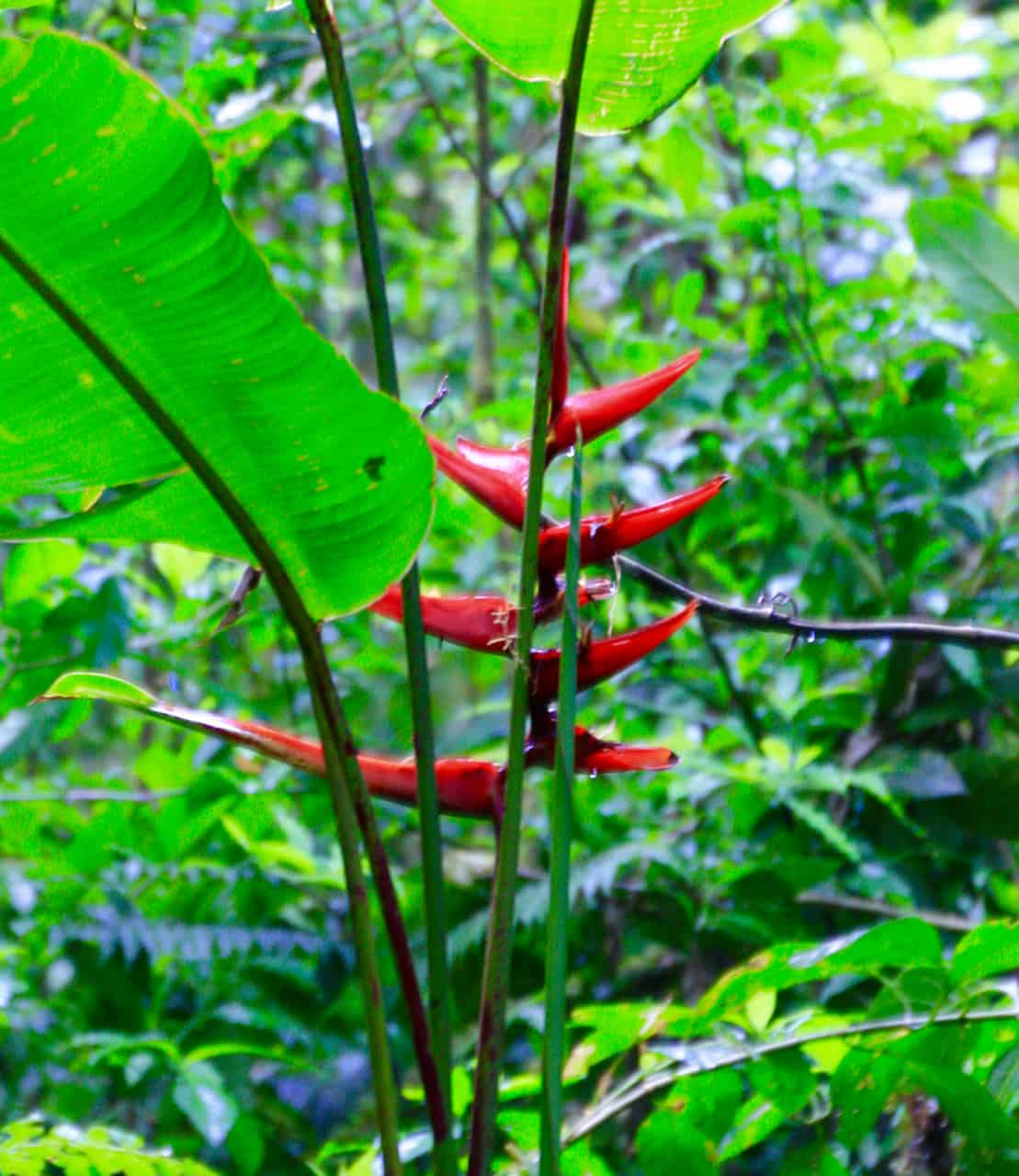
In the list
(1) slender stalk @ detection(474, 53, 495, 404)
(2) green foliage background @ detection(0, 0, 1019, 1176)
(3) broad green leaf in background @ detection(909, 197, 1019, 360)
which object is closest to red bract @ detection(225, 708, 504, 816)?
(2) green foliage background @ detection(0, 0, 1019, 1176)

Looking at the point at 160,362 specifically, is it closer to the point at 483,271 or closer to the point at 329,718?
the point at 329,718

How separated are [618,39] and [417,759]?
0.35 meters

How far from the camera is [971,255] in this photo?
106cm

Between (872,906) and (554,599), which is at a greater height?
(554,599)

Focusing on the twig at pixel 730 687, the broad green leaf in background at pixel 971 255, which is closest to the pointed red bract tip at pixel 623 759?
the broad green leaf in background at pixel 971 255

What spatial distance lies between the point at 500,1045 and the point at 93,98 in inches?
17.8

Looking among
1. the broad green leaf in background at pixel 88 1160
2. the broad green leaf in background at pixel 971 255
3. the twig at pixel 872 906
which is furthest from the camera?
the twig at pixel 872 906

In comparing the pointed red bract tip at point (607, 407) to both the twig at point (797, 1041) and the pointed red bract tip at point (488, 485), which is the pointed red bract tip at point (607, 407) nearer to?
the pointed red bract tip at point (488, 485)

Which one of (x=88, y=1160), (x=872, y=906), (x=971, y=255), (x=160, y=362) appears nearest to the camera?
(x=160, y=362)

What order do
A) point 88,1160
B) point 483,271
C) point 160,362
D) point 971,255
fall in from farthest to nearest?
1. point 483,271
2. point 971,255
3. point 88,1160
4. point 160,362

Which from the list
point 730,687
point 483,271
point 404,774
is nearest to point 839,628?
point 404,774

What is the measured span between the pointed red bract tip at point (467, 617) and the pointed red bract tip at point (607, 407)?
80 millimetres

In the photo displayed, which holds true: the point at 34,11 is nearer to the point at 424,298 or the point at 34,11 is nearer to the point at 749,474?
the point at 749,474

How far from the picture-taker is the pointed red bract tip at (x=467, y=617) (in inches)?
24.2
